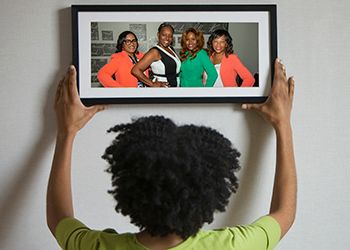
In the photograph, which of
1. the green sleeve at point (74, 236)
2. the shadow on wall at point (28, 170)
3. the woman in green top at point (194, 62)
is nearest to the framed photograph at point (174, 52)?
the woman in green top at point (194, 62)

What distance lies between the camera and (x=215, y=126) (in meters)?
1.51

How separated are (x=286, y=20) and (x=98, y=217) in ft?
2.65

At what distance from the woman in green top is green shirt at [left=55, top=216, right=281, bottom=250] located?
46cm

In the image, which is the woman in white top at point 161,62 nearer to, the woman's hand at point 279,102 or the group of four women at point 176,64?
the group of four women at point 176,64

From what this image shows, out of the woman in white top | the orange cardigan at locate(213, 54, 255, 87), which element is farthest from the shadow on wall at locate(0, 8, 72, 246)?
the orange cardigan at locate(213, 54, 255, 87)

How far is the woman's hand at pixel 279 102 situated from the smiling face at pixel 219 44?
16 centimetres

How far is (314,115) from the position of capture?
5.02ft

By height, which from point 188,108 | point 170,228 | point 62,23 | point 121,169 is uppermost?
point 62,23

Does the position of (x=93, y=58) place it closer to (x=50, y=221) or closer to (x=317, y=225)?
(x=50, y=221)

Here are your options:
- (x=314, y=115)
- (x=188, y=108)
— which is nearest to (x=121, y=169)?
(x=188, y=108)

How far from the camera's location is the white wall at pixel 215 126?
1475 mm

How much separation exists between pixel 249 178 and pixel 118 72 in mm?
501

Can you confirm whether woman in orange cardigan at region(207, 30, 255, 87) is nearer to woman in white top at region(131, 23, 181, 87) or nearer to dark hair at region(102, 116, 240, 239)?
woman in white top at region(131, 23, 181, 87)

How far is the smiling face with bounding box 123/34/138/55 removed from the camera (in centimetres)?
146
